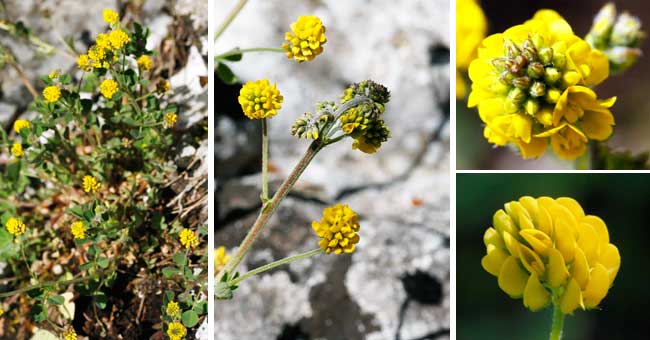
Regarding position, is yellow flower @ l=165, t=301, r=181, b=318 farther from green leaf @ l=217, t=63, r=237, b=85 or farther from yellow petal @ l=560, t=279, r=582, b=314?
yellow petal @ l=560, t=279, r=582, b=314

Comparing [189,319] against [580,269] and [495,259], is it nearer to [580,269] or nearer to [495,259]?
[495,259]

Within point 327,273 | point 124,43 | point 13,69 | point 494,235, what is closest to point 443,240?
point 327,273

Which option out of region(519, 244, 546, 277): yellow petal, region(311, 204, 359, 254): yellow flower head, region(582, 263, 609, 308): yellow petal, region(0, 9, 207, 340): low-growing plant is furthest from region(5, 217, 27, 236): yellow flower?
region(582, 263, 609, 308): yellow petal

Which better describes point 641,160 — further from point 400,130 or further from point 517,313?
point 400,130

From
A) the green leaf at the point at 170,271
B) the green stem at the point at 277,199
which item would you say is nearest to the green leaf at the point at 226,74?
the green stem at the point at 277,199

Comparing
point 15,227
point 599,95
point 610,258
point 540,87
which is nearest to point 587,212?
point 610,258
